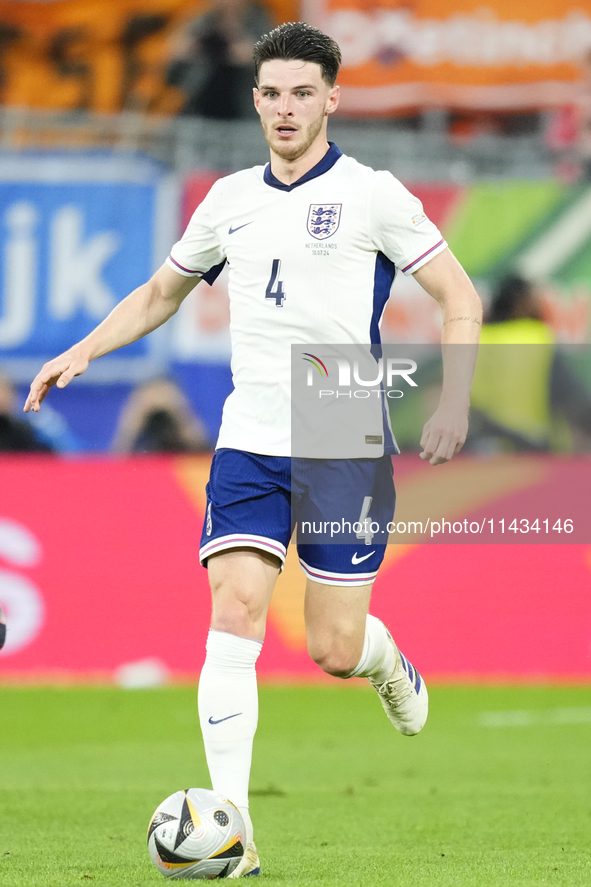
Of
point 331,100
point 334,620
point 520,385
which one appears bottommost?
point 520,385

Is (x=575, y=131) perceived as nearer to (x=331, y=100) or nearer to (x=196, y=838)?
(x=331, y=100)

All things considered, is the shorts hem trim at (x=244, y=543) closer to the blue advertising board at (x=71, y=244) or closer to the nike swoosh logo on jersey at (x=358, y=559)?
the nike swoosh logo on jersey at (x=358, y=559)

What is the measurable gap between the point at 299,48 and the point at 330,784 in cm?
340

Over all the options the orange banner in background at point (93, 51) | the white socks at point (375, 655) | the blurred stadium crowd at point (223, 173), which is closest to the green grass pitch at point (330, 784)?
the white socks at point (375, 655)

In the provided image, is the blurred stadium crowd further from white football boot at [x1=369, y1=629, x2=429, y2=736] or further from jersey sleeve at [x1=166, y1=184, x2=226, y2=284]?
jersey sleeve at [x1=166, y1=184, x2=226, y2=284]

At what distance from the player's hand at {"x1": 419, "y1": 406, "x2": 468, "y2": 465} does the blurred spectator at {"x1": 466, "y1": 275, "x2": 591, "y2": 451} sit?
24.7 feet

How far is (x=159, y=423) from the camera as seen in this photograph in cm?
1233

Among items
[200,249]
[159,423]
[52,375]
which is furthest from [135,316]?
[159,423]

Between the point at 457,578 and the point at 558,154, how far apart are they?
538 cm

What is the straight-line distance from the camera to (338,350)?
4129mm

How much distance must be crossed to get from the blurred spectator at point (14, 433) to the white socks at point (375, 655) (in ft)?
24.8

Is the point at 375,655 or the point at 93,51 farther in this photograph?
the point at 93,51

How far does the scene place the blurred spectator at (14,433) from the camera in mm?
11711

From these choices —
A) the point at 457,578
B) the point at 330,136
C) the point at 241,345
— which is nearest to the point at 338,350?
the point at 241,345
